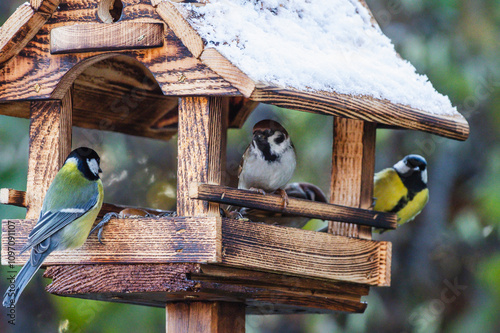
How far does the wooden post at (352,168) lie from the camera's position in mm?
3275

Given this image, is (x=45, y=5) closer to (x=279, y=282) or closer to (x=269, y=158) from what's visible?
(x=269, y=158)

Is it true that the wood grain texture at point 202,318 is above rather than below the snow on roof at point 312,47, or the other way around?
below

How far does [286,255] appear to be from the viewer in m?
2.80

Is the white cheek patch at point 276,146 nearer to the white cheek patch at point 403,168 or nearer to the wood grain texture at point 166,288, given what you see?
the wood grain texture at point 166,288

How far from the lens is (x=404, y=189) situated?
13.9 ft

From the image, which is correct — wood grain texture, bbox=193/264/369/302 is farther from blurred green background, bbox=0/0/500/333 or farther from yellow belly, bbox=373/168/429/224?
blurred green background, bbox=0/0/500/333

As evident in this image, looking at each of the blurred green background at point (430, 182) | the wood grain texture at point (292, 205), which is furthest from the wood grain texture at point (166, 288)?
the blurred green background at point (430, 182)

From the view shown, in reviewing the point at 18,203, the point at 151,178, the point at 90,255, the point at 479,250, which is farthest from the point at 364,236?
the point at 479,250

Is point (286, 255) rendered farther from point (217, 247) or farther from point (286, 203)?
point (217, 247)

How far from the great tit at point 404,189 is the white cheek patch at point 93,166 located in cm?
178

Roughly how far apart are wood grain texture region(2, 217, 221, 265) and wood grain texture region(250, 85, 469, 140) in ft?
1.47

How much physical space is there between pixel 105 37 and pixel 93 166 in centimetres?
53

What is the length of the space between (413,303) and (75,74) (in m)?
3.71

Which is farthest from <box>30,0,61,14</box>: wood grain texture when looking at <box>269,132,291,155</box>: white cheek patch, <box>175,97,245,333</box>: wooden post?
<box>269,132,291,155</box>: white cheek patch
